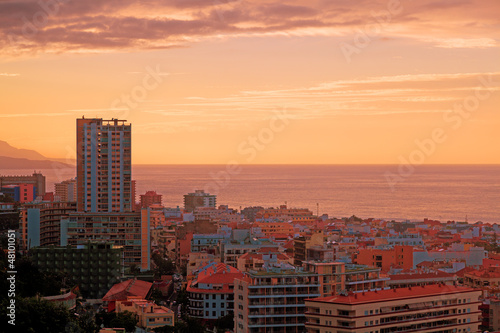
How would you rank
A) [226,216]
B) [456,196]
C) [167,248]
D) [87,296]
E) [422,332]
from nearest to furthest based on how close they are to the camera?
[422,332]
[87,296]
[167,248]
[226,216]
[456,196]

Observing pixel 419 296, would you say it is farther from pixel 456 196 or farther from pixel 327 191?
pixel 327 191

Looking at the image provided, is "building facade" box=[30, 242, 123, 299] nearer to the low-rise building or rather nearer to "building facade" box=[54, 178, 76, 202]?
the low-rise building

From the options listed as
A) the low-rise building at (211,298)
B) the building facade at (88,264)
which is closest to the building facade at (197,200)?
the building facade at (88,264)

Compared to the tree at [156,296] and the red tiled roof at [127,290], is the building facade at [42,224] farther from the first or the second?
the tree at [156,296]

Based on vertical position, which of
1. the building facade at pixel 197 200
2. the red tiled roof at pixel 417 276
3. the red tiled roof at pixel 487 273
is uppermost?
the building facade at pixel 197 200

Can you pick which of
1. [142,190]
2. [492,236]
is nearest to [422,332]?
[492,236]

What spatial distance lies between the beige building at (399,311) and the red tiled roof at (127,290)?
7.62 meters

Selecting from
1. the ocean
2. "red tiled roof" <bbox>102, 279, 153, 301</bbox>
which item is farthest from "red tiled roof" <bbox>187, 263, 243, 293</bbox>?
the ocean

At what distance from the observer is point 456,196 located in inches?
3713

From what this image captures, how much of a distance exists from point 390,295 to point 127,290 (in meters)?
9.49

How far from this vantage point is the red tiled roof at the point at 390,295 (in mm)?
18969

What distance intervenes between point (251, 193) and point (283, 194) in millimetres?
5493

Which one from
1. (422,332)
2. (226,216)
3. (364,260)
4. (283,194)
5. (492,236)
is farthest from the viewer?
(283,194)

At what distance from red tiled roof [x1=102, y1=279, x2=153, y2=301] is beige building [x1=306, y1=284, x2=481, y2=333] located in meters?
7.62
